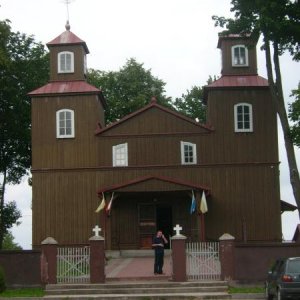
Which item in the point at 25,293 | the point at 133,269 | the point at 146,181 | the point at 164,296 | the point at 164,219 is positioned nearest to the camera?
the point at 164,296

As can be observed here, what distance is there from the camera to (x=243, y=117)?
36.9m

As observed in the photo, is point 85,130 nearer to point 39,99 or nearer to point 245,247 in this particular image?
point 39,99

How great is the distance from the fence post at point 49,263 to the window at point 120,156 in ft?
39.3

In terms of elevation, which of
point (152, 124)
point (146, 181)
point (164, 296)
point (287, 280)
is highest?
point (152, 124)

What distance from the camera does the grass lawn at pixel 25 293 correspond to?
78.7ft

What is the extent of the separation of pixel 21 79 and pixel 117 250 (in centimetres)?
1514

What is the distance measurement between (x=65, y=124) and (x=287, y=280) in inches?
777

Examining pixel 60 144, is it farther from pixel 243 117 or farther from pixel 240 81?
pixel 240 81

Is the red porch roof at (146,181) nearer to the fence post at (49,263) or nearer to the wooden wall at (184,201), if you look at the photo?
the wooden wall at (184,201)

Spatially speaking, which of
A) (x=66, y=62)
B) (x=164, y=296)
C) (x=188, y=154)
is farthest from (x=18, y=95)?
(x=164, y=296)

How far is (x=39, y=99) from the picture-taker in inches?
1479

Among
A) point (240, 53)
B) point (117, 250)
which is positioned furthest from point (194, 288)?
point (240, 53)

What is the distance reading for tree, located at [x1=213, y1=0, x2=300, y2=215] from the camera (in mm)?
30609

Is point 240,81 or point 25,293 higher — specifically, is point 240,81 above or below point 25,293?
above
